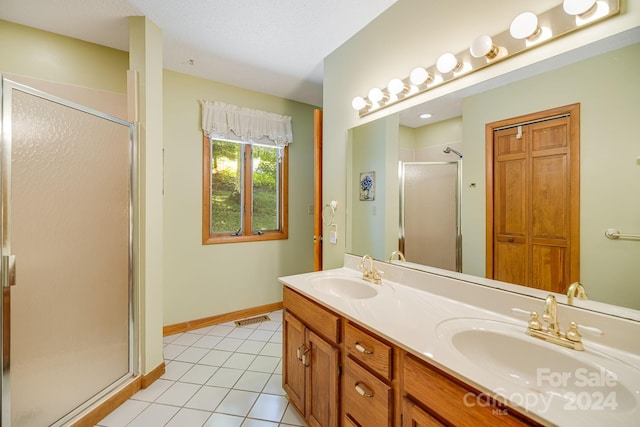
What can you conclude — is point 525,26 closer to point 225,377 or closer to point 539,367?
point 539,367

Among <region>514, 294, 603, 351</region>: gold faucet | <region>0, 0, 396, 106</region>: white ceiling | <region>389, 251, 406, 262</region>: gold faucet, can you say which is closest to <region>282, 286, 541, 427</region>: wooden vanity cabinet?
<region>514, 294, 603, 351</region>: gold faucet

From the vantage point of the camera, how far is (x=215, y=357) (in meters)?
2.17

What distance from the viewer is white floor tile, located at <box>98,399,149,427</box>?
1509 millimetres

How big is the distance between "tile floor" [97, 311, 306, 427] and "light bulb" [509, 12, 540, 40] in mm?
2147

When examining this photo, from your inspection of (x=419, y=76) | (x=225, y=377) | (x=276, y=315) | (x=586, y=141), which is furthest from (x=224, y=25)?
(x=276, y=315)

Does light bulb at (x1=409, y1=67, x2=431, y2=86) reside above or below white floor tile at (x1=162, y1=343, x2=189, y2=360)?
above

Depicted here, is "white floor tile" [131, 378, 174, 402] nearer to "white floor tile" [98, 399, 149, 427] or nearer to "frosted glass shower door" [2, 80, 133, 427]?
"white floor tile" [98, 399, 149, 427]

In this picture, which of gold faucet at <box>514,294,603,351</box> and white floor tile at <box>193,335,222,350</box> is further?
white floor tile at <box>193,335,222,350</box>

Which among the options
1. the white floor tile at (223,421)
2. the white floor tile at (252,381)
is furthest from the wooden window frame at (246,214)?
the white floor tile at (223,421)

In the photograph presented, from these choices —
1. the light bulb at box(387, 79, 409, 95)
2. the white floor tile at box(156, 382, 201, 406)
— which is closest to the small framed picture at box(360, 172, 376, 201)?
the light bulb at box(387, 79, 409, 95)

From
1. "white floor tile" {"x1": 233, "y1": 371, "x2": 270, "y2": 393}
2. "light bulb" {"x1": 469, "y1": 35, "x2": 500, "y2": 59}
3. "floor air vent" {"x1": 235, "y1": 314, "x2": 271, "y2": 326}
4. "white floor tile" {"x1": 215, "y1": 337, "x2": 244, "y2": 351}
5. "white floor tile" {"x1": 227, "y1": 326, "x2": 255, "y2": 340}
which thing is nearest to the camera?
"light bulb" {"x1": 469, "y1": 35, "x2": 500, "y2": 59}

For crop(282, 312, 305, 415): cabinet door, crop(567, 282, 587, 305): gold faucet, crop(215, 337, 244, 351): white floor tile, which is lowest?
crop(215, 337, 244, 351): white floor tile

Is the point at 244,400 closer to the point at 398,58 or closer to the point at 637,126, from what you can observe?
the point at 637,126

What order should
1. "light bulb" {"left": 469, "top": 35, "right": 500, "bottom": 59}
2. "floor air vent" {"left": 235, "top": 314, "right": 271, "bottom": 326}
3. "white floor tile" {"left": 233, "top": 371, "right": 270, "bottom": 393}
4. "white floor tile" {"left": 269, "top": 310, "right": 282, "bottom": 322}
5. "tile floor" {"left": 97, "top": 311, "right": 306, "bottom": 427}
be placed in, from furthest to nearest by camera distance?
"white floor tile" {"left": 269, "top": 310, "right": 282, "bottom": 322} < "floor air vent" {"left": 235, "top": 314, "right": 271, "bottom": 326} < "white floor tile" {"left": 233, "top": 371, "right": 270, "bottom": 393} < "tile floor" {"left": 97, "top": 311, "right": 306, "bottom": 427} < "light bulb" {"left": 469, "top": 35, "right": 500, "bottom": 59}
